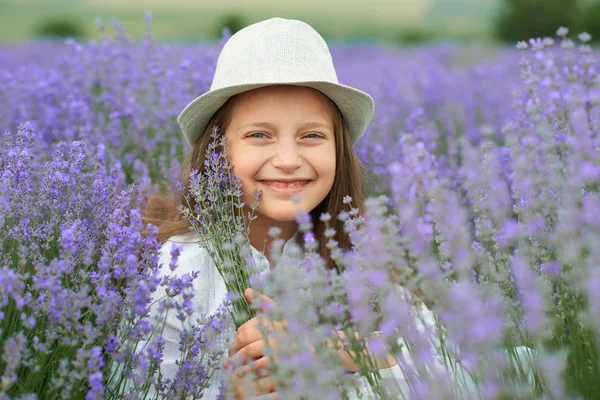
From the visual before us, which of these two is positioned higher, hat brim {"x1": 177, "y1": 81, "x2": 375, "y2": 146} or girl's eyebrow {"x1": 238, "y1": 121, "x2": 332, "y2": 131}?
hat brim {"x1": 177, "y1": 81, "x2": 375, "y2": 146}

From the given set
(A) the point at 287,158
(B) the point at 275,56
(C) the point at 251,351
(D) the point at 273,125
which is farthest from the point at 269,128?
(C) the point at 251,351

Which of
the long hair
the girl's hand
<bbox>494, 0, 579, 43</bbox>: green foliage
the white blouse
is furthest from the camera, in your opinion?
<bbox>494, 0, 579, 43</bbox>: green foliage

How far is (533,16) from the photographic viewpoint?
2288 cm

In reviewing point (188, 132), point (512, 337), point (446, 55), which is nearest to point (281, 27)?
point (188, 132)

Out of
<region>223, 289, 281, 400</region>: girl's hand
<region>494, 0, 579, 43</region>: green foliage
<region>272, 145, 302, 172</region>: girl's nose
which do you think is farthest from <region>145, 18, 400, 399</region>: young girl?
<region>494, 0, 579, 43</region>: green foliage

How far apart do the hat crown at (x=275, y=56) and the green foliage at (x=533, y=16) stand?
2194 centimetres

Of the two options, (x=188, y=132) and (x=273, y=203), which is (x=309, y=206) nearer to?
(x=273, y=203)

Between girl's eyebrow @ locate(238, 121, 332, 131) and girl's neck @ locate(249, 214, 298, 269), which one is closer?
girl's eyebrow @ locate(238, 121, 332, 131)

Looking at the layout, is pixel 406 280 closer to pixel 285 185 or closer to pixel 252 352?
pixel 252 352

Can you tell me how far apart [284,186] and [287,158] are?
0.11m

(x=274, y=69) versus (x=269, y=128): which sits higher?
(x=274, y=69)

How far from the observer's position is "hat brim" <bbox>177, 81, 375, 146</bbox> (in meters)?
2.25

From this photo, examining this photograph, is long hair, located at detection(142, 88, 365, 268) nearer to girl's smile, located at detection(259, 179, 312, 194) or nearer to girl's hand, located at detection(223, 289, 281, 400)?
→ girl's smile, located at detection(259, 179, 312, 194)

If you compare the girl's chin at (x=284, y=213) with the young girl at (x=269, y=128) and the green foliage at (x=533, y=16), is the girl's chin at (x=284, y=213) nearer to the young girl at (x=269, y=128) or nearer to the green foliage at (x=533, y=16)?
the young girl at (x=269, y=128)
